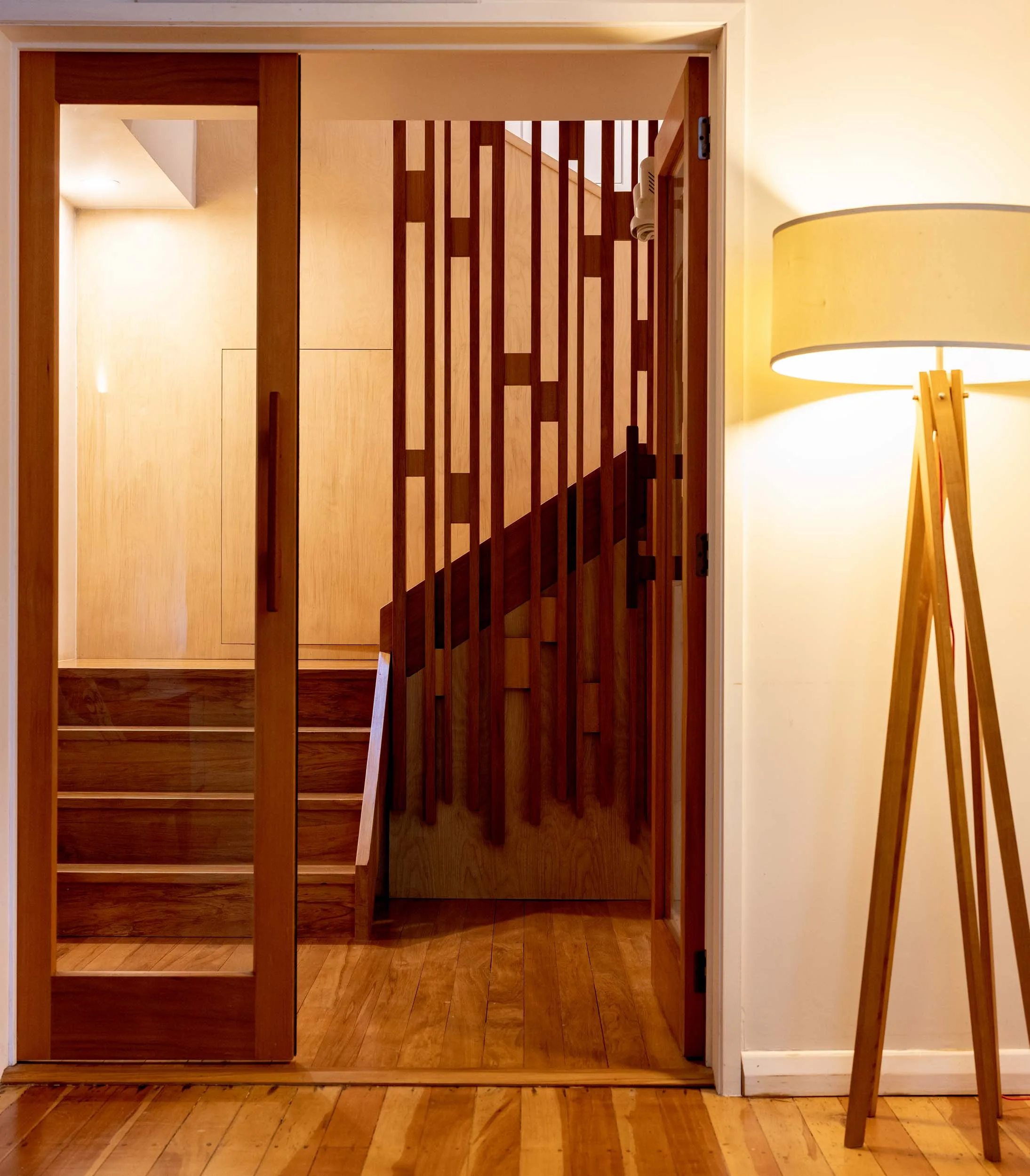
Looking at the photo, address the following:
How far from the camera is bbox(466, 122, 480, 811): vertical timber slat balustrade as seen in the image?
3.87 metres

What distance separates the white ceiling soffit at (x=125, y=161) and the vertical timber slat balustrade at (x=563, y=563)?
1.72 metres

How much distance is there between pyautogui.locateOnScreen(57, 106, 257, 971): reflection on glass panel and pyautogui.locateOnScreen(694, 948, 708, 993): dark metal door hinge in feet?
3.36

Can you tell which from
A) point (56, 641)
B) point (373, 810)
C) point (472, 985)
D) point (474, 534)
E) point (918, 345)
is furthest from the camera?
point (474, 534)

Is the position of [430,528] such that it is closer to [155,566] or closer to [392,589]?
[392,589]

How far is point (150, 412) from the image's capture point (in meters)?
2.44

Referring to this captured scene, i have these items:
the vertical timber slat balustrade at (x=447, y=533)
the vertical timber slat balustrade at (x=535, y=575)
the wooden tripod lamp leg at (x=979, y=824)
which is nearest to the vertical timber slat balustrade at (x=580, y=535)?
the vertical timber slat balustrade at (x=535, y=575)

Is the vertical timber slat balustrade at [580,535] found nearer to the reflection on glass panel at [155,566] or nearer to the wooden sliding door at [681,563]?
the wooden sliding door at [681,563]

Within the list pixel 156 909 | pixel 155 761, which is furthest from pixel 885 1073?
pixel 155 761

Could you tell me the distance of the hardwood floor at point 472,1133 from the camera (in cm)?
200

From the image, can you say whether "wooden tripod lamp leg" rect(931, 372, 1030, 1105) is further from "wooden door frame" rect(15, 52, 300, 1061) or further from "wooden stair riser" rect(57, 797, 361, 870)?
"wooden stair riser" rect(57, 797, 361, 870)

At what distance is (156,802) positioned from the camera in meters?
2.44

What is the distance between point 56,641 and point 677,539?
4.89 ft

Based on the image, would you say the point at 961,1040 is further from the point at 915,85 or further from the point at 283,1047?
the point at 915,85

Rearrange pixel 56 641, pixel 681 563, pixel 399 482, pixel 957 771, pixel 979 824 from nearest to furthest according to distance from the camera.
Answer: pixel 957 771, pixel 979 824, pixel 56 641, pixel 681 563, pixel 399 482
